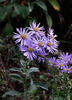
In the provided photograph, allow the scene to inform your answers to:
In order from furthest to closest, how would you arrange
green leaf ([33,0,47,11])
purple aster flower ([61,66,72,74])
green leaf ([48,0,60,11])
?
Result: green leaf ([48,0,60,11])
green leaf ([33,0,47,11])
purple aster flower ([61,66,72,74])

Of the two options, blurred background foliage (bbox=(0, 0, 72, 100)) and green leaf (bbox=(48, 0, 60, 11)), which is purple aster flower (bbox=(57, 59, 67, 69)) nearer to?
blurred background foliage (bbox=(0, 0, 72, 100))

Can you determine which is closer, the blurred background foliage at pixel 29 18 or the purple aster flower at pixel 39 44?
the purple aster flower at pixel 39 44

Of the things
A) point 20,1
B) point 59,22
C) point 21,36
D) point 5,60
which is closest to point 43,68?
point 5,60

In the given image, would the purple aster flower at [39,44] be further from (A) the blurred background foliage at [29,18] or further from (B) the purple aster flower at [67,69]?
(A) the blurred background foliage at [29,18]

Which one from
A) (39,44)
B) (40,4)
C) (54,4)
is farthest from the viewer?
(54,4)

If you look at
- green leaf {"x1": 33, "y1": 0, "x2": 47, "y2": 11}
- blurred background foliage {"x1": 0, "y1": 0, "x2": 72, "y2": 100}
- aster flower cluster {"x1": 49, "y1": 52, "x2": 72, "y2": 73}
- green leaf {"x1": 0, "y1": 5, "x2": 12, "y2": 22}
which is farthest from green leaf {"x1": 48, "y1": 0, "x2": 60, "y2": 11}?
aster flower cluster {"x1": 49, "y1": 52, "x2": 72, "y2": 73}

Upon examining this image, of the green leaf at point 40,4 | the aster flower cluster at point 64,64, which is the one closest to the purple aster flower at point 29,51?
the aster flower cluster at point 64,64

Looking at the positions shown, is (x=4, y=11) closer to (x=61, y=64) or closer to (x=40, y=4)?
(x=40, y=4)

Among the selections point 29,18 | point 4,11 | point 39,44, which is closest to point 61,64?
point 39,44

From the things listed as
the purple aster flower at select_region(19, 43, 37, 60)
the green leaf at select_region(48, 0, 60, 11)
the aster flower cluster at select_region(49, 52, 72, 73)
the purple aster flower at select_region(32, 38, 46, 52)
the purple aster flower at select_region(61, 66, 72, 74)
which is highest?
the green leaf at select_region(48, 0, 60, 11)

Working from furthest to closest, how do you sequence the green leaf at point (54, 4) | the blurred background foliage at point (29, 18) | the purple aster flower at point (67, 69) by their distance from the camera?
the green leaf at point (54, 4) < the blurred background foliage at point (29, 18) < the purple aster flower at point (67, 69)

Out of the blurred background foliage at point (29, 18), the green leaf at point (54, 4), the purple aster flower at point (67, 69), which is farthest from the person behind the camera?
the green leaf at point (54, 4)
